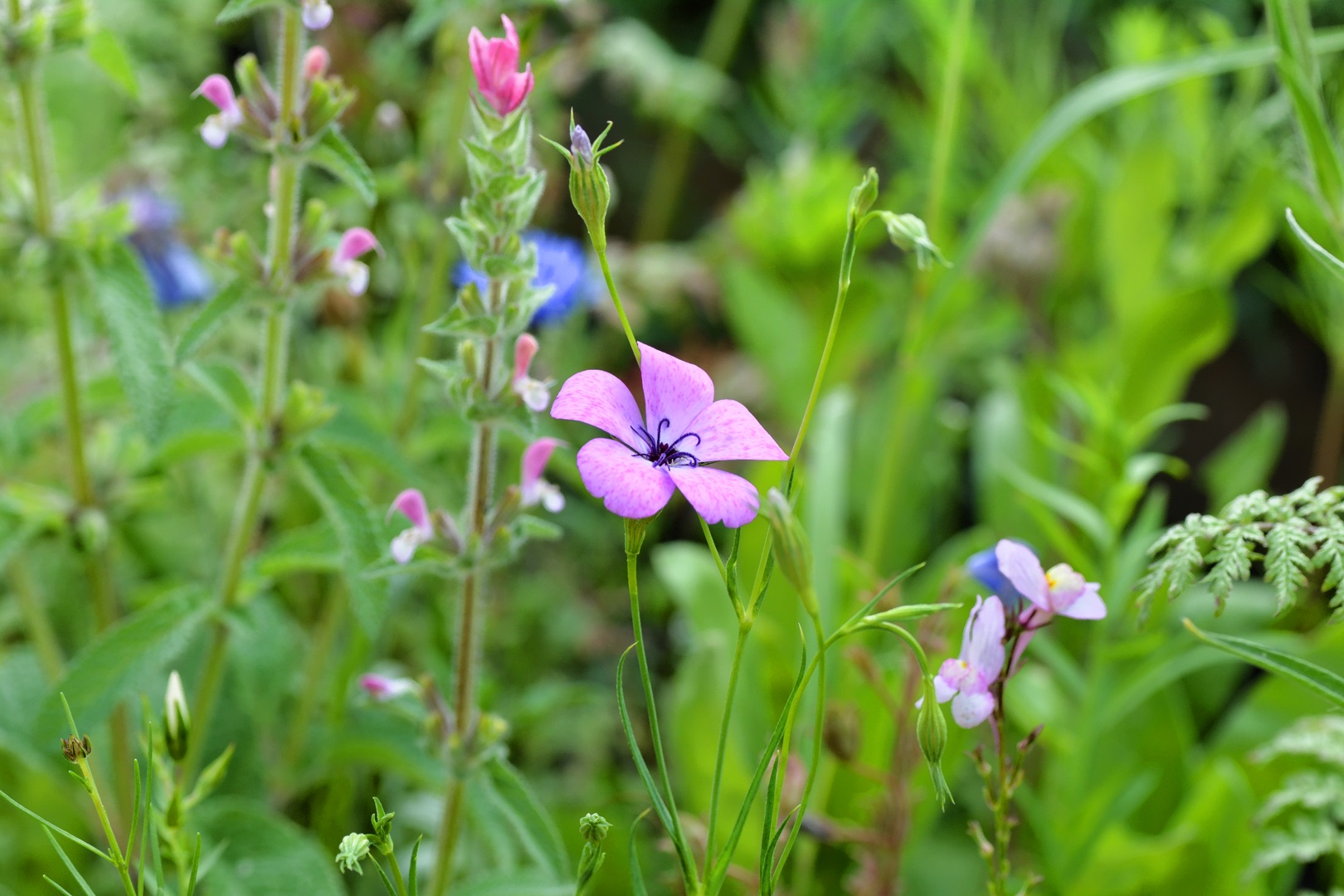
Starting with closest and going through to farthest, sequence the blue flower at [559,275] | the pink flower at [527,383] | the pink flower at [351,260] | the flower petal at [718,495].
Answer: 1. the flower petal at [718,495]
2. the pink flower at [527,383]
3. the pink flower at [351,260]
4. the blue flower at [559,275]

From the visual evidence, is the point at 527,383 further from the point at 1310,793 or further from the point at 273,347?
the point at 1310,793

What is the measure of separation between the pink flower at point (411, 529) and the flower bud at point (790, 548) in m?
0.19

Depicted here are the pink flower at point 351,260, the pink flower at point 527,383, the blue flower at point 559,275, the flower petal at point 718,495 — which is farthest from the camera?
the blue flower at point 559,275

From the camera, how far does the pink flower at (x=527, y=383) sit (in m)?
0.45

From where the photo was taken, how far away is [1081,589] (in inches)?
15.7

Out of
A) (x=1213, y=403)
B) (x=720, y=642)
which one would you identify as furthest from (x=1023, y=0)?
(x=720, y=642)

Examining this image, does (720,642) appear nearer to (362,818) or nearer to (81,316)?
(362,818)

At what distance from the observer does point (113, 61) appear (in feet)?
2.09

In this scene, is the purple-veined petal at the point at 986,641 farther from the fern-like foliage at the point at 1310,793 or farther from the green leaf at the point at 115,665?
the green leaf at the point at 115,665

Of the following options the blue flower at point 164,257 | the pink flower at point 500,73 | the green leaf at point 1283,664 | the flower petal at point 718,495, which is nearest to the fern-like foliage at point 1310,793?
the green leaf at point 1283,664

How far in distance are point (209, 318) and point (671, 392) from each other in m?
0.27

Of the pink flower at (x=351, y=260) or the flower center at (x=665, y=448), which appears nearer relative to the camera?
the flower center at (x=665, y=448)

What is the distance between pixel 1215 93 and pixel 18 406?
1685mm

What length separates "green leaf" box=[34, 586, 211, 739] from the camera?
0.56 meters
